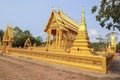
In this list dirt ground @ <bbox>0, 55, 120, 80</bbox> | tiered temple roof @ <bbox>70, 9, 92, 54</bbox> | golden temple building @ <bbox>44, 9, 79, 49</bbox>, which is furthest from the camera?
golden temple building @ <bbox>44, 9, 79, 49</bbox>

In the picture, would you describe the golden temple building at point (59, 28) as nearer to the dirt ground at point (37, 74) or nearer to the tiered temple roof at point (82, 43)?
the tiered temple roof at point (82, 43)

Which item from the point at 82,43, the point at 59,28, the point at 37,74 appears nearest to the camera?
the point at 37,74

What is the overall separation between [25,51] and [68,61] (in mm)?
8325

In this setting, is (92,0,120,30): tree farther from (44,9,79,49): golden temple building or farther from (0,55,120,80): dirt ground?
(44,9,79,49): golden temple building

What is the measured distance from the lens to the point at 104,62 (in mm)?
10055

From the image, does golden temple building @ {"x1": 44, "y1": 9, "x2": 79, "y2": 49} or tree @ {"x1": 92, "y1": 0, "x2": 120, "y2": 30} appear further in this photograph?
golden temple building @ {"x1": 44, "y1": 9, "x2": 79, "y2": 49}

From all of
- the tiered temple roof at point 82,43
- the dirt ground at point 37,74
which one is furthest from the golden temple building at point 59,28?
the dirt ground at point 37,74

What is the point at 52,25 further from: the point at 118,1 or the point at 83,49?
the point at 118,1

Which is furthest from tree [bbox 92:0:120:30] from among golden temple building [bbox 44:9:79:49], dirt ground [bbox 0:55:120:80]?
golden temple building [bbox 44:9:79:49]

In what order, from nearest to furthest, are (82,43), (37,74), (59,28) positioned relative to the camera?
(37,74)
(82,43)
(59,28)

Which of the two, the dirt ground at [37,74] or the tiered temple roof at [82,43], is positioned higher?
the tiered temple roof at [82,43]

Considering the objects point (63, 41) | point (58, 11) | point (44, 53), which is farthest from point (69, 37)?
point (44, 53)

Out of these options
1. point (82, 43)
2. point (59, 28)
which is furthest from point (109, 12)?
point (59, 28)

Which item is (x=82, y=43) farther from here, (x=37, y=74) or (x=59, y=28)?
(x=59, y=28)
